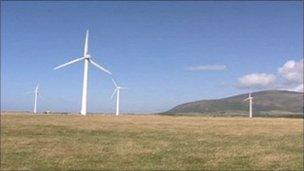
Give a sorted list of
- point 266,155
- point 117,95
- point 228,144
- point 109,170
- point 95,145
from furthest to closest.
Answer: point 117,95 → point 228,144 → point 95,145 → point 266,155 → point 109,170

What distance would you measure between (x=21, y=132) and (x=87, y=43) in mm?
54944

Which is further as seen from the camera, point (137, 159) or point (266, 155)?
point (266, 155)

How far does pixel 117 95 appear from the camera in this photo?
138 m

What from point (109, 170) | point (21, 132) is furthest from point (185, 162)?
point (21, 132)

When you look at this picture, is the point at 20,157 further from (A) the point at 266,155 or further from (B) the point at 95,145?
(A) the point at 266,155

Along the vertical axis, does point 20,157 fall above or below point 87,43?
below

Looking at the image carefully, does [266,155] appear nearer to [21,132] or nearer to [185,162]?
[185,162]

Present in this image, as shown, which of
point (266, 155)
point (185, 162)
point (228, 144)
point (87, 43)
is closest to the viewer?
point (185, 162)

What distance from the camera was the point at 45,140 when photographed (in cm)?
4550

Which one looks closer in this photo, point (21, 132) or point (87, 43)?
point (21, 132)

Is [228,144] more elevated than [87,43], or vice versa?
[87,43]

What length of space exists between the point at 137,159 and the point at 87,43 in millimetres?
74178

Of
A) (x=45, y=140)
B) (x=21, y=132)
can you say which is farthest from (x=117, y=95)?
(x=45, y=140)

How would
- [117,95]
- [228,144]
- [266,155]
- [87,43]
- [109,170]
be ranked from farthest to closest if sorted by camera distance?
1. [117,95]
2. [87,43]
3. [228,144]
4. [266,155]
5. [109,170]
